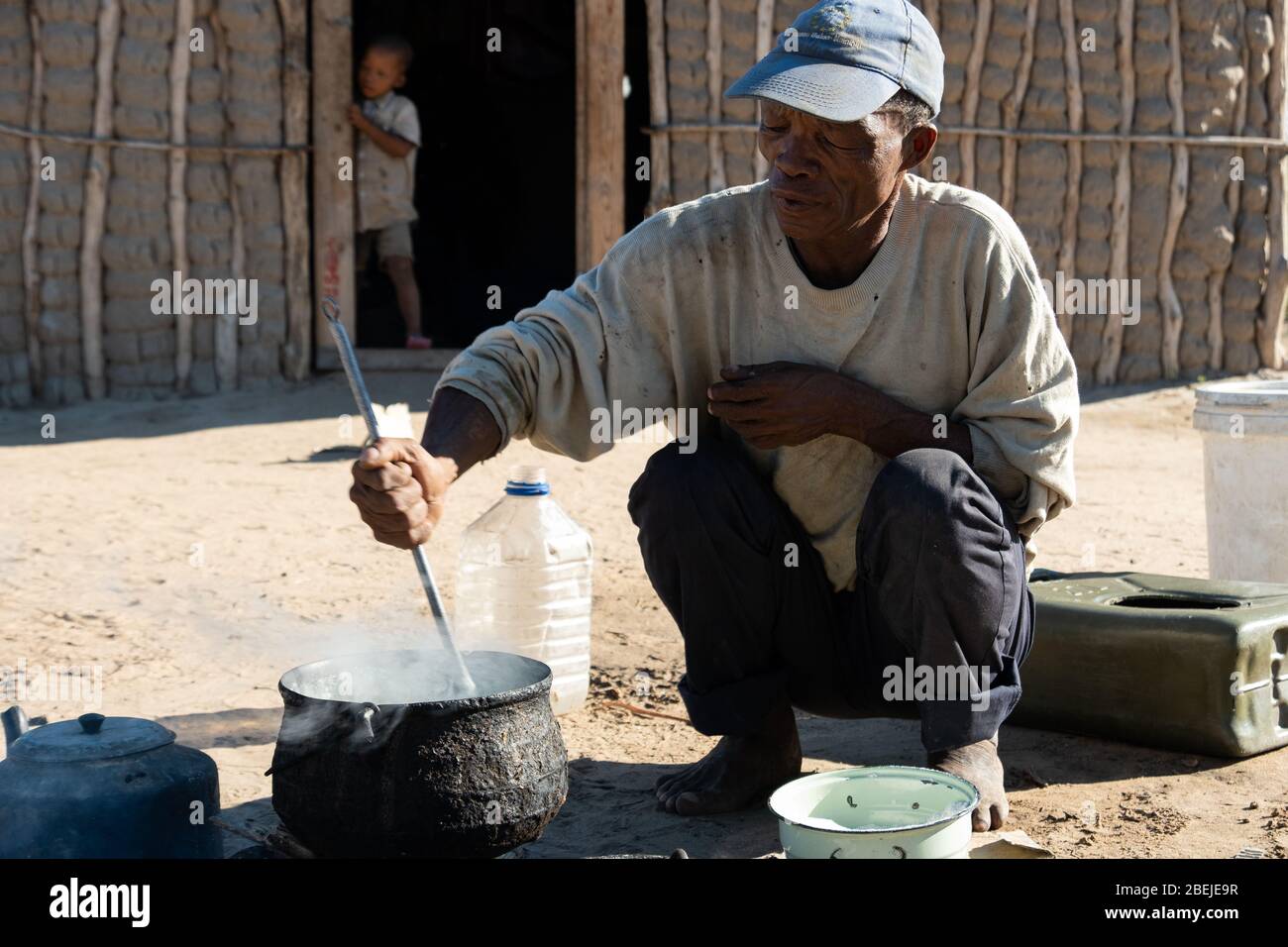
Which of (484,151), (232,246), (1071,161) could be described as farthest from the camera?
(484,151)

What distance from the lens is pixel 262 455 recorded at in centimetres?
673

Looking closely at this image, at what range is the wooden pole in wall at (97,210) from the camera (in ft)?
24.7

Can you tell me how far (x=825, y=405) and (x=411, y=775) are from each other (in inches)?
40.3

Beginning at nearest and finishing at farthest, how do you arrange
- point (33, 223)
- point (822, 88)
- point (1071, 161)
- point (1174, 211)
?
point (822, 88)
point (33, 223)
point (1071, 161)
point (1174, 211)

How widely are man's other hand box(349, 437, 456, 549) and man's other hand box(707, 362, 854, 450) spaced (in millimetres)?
593

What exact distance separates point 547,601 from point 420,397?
4.07 meters

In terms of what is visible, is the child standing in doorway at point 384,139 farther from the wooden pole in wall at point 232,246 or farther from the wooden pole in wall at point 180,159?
the wooden pole in wall at point 180,159

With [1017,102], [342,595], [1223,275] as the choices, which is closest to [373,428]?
Result: [342,595]

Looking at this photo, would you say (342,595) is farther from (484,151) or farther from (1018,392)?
(484,151)

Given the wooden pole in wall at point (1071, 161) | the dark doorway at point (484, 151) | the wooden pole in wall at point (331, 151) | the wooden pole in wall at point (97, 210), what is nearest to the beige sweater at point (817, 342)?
the wooden pole in wall at point (331, 151)

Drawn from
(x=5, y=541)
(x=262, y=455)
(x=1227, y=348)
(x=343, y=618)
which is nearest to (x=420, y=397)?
(x=262, y=455)

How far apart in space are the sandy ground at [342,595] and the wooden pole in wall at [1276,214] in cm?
105

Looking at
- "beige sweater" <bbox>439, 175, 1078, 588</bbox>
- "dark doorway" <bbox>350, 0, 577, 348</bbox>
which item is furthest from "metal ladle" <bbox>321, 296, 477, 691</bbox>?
"dark doorway" <bbox>350, 0, 577, 348</bbox>

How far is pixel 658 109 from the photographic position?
26.0 feet
